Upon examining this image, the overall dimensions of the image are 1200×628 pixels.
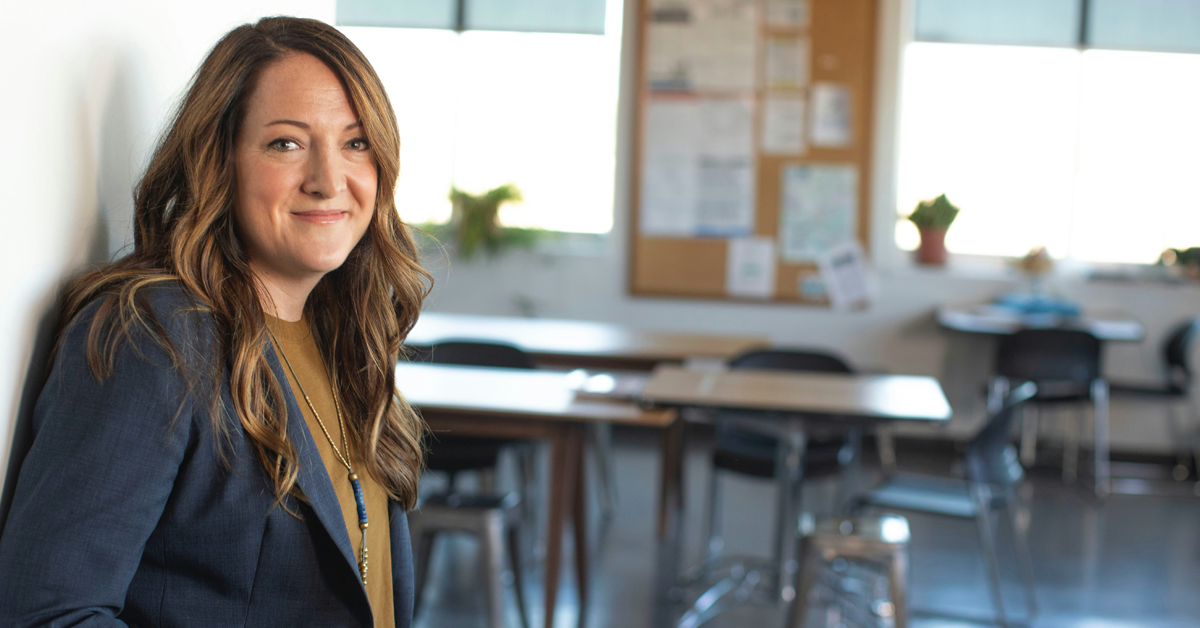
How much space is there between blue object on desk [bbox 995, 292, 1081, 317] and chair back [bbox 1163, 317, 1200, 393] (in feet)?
1.70

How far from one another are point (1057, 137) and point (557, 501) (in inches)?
183

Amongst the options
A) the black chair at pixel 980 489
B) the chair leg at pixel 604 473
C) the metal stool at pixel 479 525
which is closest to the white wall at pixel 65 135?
the metal stool at pixel 479 525

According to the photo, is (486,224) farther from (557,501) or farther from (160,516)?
(160,516)

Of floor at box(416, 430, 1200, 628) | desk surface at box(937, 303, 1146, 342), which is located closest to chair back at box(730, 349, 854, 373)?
floor at box(416, 430, 1200, 628)

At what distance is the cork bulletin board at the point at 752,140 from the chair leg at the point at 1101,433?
5.25 feet

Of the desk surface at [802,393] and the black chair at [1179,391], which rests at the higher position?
the desk surface at [802,393]

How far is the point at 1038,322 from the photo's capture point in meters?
5.44

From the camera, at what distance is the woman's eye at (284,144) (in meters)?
1.01

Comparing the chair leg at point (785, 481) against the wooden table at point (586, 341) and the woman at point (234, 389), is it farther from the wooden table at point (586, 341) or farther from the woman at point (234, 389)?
the woman at point (234, 389)

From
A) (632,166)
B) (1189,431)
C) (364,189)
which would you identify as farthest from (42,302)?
(1189,431)

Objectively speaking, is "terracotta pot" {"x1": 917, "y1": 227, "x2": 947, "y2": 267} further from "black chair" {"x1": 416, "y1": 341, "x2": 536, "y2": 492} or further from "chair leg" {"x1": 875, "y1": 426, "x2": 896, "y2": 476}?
"black chair" {"x1": 416, "y1": 341, "x2": 536, "y2": 492}

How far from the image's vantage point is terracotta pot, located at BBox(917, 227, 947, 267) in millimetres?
5980

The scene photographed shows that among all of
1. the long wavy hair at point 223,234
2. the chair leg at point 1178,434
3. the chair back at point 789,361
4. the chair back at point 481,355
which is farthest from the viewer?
the chair leg at point 1178,434

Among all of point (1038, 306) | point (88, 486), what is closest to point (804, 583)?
point (88, 486)
